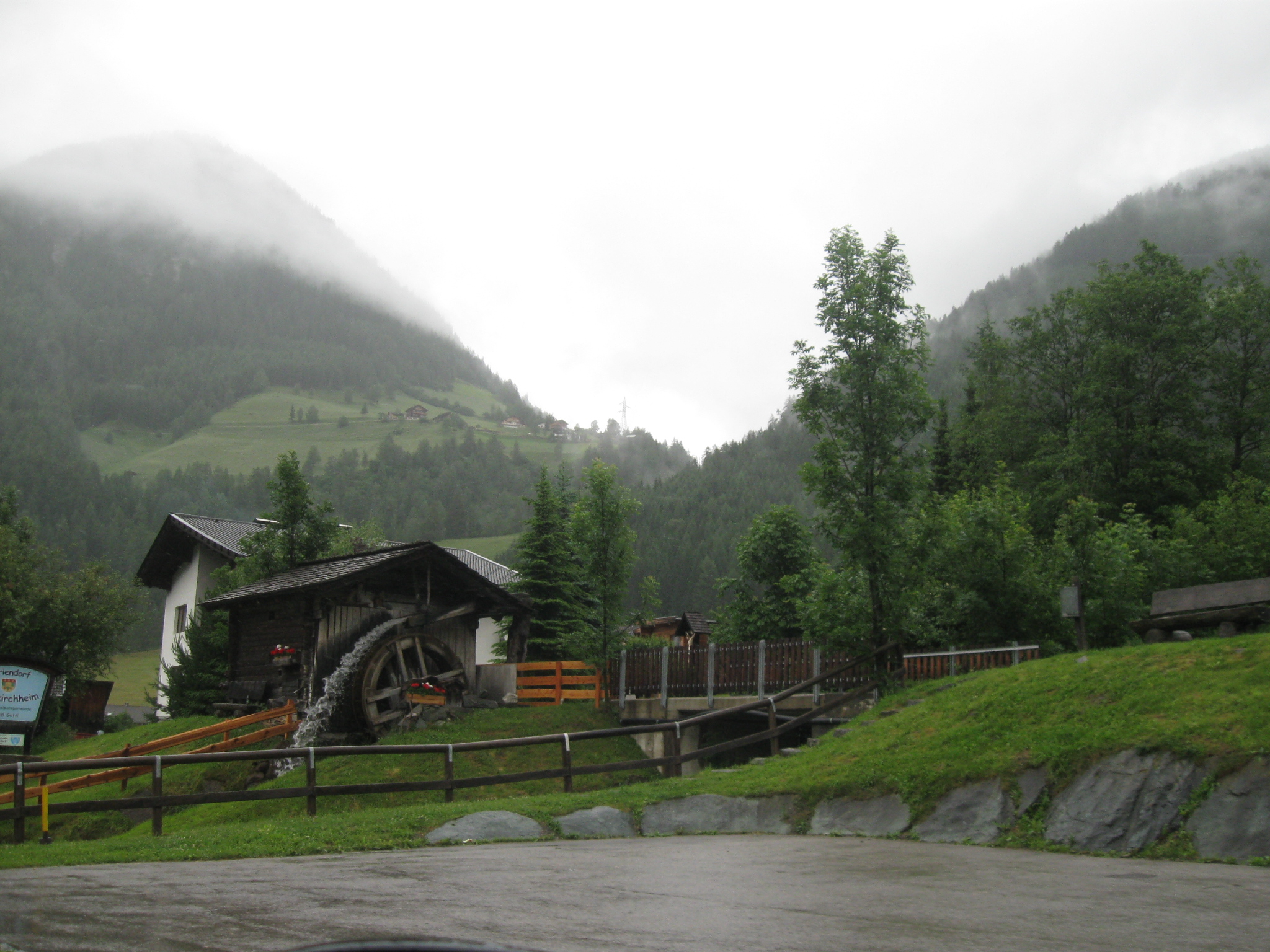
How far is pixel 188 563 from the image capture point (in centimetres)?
4538

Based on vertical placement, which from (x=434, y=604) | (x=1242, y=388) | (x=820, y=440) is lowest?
(x=434, y=604)

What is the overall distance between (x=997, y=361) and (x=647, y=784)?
38874 mm

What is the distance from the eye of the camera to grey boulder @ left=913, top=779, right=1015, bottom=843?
37.6ft

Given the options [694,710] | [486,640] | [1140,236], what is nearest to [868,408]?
[694,710]

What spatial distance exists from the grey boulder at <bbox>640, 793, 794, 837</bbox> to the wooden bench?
22.5 ft

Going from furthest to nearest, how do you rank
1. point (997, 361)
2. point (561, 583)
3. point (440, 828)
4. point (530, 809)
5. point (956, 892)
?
point (997, 361) < point (561, 583) < point (530, 809) < point (440, 828) < point (956, 892)

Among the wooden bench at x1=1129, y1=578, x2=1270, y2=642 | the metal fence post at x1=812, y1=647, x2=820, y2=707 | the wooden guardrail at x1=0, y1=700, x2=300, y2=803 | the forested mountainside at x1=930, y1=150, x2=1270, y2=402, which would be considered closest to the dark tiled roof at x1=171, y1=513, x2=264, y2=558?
the wooden guardrail at x1=0, y1=700, x2=300, y2=803

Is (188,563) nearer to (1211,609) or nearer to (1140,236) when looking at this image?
(1211,609)

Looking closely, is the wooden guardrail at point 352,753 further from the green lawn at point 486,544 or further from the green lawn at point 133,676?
the green lawn at point 486,544

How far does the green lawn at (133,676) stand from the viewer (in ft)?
254

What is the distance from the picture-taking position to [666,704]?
25234 mm

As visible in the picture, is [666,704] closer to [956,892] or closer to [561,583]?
[561,583]

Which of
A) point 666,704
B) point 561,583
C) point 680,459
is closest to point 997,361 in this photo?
point 561,583

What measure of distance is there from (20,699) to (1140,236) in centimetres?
10274
